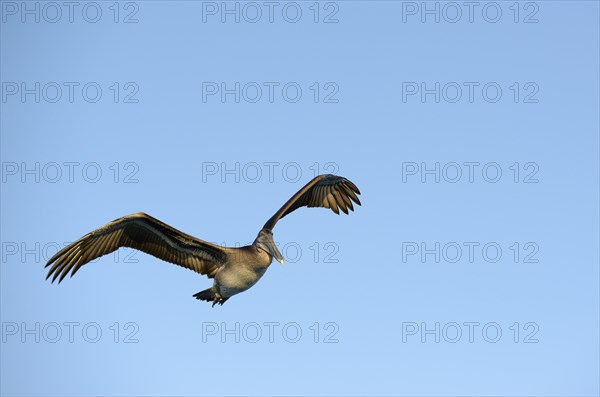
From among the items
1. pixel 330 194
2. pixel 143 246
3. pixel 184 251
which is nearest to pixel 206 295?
pixel 184 251

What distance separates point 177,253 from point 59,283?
10.9 feet

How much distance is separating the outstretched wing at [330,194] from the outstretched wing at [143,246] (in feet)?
10.5

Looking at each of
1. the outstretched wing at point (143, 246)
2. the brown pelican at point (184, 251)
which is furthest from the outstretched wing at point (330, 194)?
the outstretched wing at point (143, 246)

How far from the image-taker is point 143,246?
1141 inches

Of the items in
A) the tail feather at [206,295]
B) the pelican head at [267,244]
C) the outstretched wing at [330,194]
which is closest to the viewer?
the pelican head at [267,244]

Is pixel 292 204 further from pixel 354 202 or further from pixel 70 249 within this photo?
pixel 70 249

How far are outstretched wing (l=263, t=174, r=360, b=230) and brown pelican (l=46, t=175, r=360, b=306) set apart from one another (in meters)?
1.53

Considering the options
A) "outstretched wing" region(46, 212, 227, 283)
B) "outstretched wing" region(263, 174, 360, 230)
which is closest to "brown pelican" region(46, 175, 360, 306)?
"outstretched wing" region(46, 212, 227, 283)

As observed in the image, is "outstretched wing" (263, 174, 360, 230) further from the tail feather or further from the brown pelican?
the tail feather

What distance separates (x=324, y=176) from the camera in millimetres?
31469

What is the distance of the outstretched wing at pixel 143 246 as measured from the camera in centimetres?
2802

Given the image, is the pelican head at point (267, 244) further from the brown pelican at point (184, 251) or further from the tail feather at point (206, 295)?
the tail feather at point (206, 295)

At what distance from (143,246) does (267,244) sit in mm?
3395

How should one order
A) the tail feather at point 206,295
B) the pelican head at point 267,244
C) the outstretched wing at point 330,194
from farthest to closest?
the outstretched wing at point 330,194, the tail feather at point 206,295, the pelican head at point 267,244
